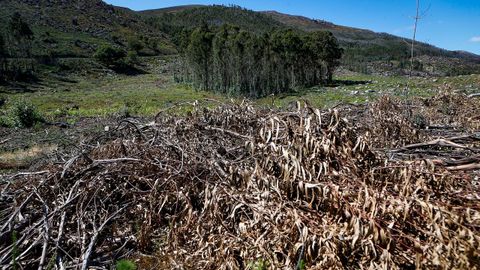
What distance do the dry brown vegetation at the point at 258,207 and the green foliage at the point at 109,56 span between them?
7514 centimetres

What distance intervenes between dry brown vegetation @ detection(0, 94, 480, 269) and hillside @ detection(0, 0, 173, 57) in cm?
7498

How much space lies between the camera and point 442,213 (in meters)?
2.78

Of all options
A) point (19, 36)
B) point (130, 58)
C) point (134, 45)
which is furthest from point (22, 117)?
point (134, 45)

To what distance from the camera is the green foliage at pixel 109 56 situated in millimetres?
75062

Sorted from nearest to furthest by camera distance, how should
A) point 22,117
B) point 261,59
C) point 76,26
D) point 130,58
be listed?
point 22,117, point 261,59, point 130,58, point 76,26

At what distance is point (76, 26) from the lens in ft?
318

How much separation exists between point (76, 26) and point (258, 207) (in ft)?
342

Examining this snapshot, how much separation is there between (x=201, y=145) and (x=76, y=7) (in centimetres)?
11676

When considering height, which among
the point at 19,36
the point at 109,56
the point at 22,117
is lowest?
the point at 22,117

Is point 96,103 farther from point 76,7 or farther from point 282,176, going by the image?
point 76,7

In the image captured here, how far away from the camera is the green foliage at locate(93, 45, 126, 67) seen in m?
75.1

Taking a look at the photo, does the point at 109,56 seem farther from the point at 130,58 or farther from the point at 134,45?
the point at 134,45

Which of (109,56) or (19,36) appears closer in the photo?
(19,36)

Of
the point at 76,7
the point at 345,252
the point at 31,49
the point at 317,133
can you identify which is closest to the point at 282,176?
the point at 317,133
